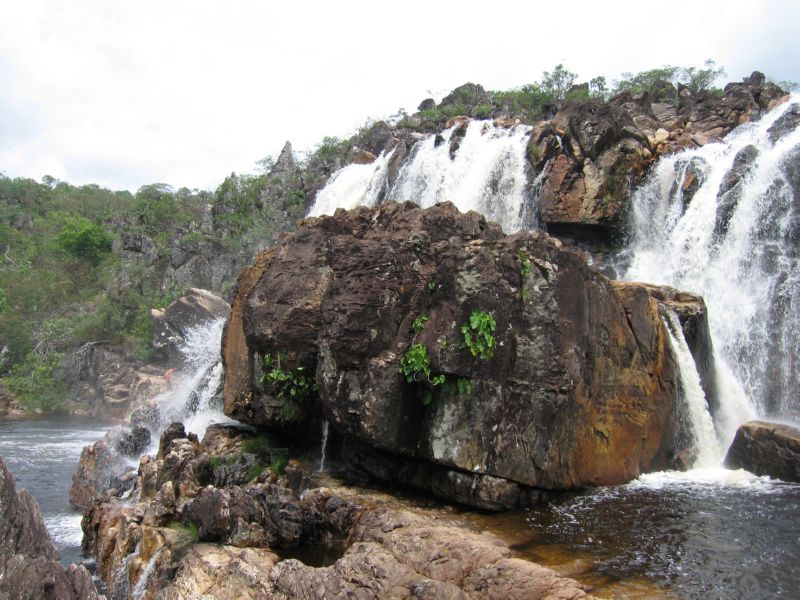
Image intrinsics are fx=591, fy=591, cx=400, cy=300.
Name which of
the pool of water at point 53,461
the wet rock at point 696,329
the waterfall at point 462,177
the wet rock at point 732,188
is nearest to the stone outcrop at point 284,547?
the pool of water at point 53,461

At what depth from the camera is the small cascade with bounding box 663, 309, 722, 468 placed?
39.1 ft

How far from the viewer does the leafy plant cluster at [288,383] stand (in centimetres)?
1114

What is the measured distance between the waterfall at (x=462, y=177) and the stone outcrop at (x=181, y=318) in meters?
7.64

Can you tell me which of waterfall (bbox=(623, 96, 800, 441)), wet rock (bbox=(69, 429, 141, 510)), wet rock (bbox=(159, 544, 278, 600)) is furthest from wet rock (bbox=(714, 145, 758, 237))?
wet rock (bbox=(69, 429, 141, 510))

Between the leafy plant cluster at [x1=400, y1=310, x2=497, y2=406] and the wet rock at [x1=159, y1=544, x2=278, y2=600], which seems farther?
the leafy plant cluster at [x1=400, y1=310, x2=497, y2=406]

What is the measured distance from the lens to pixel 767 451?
428 inches

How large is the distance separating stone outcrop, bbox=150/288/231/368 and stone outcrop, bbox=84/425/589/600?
20333mm

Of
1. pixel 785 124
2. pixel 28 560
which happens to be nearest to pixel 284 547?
pixel 28 560

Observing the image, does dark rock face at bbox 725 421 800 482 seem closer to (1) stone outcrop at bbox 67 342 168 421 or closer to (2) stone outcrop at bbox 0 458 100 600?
(2) stone outcrop at bbox 0 458 100 600

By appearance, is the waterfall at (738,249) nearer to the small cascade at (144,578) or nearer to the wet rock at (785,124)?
the wet rock at (785,124)

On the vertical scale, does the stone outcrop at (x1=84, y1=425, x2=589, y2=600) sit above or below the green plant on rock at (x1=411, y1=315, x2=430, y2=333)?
below

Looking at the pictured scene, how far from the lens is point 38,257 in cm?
4828

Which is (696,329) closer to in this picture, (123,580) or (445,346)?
(445,346)

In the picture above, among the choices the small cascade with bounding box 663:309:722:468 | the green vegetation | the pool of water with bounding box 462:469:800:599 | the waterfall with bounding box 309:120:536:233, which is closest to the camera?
the pool of water with bounding box 462:469:800:599
